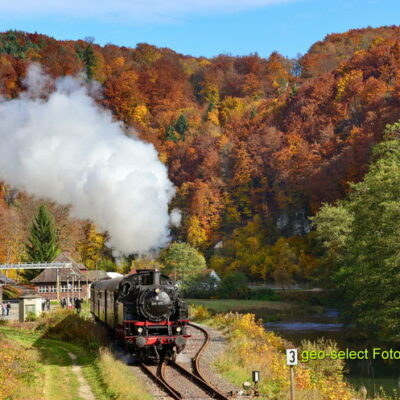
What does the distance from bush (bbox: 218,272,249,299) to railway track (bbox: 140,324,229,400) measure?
5265cm

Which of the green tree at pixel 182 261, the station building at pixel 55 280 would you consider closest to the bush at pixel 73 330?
the green tree at pixel 182 261

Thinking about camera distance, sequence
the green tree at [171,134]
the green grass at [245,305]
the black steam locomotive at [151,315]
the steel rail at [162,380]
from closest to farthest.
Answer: the steel rail at [162,380] < the black steam locomotive at [151,315] < the green grass at [245,305] < the green tree at [171,134]

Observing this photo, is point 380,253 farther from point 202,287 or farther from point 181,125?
point 181,125

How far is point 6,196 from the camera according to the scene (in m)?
113

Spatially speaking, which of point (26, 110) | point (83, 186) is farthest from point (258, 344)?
point (26, 110)

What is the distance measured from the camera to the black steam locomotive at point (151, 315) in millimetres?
23000

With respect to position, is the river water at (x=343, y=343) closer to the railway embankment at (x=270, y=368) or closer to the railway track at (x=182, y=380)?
the railway embankment at (x=270, y=368)

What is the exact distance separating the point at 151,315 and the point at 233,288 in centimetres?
5541

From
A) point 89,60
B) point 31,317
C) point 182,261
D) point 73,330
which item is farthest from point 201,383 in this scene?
point 89,60

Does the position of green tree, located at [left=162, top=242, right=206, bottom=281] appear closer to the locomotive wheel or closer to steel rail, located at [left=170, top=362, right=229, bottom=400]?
the locomotive wheel

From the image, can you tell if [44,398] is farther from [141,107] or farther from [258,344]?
[141,107]

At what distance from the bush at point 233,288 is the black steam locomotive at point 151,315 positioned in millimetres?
53648

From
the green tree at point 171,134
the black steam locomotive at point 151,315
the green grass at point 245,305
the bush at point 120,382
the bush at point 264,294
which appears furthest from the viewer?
the green tree at point 171,134

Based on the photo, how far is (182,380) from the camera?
67.6 ft
